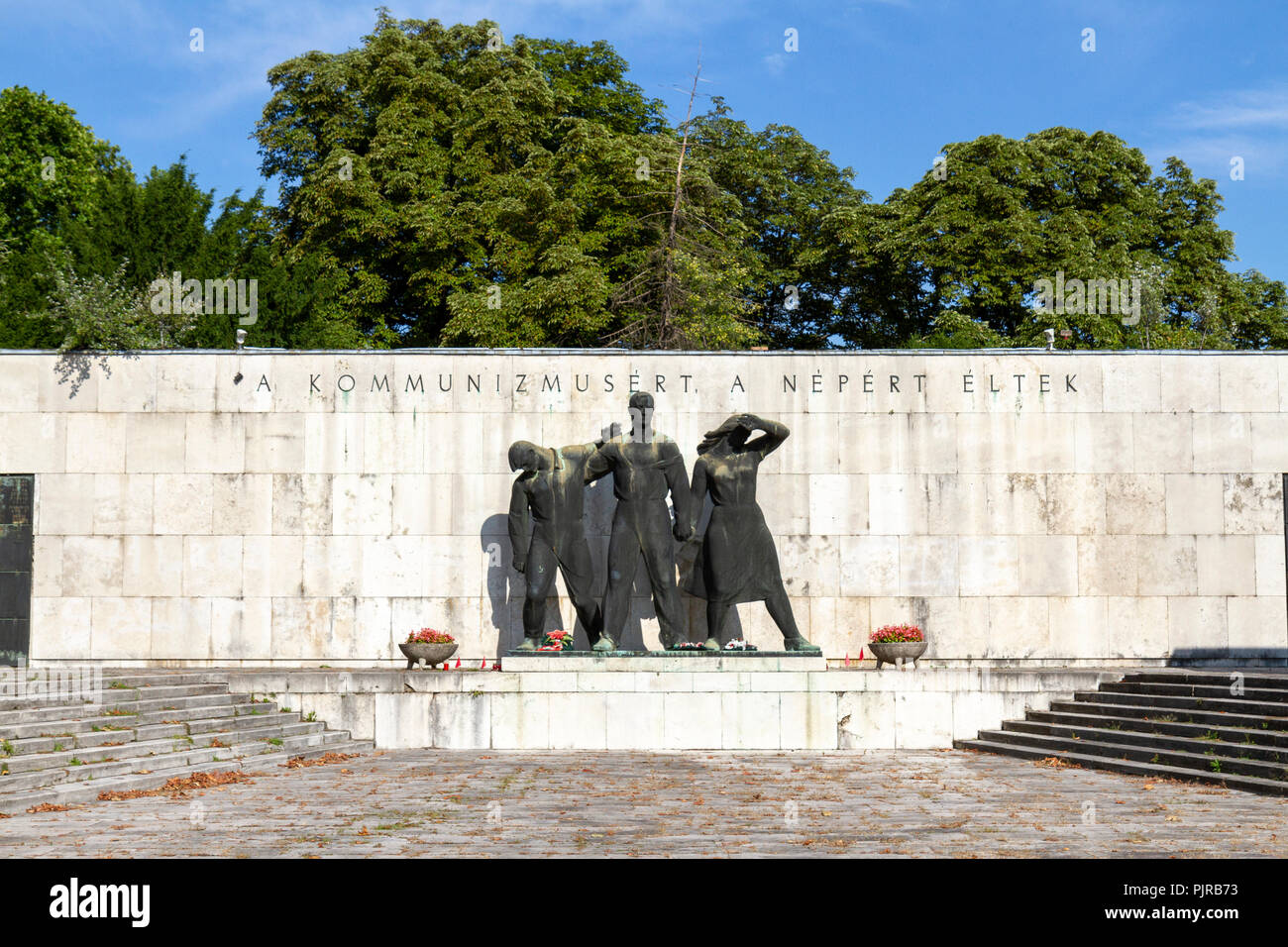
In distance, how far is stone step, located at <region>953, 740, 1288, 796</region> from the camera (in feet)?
38.4

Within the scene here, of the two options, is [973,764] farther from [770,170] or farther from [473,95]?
[770,170]

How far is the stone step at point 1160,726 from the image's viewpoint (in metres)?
12.8

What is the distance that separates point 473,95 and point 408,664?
18.8 meters

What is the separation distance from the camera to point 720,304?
27.8 metres

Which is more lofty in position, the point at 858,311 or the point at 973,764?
the point at 858,311

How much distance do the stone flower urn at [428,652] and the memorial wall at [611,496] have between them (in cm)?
158

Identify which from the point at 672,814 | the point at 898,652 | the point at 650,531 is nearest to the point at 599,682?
the point at 650,531

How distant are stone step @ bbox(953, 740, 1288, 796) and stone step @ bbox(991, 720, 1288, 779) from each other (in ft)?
1.09

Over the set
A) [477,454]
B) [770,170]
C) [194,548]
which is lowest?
[194,548]

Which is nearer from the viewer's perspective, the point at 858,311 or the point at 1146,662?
the point at 1146,662

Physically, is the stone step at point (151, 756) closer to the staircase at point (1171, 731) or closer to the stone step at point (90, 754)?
the stone step at point (90, 754)

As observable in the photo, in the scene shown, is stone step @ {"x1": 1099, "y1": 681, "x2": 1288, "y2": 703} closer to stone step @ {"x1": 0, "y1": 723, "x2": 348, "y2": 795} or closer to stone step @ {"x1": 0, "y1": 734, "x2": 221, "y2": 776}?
stone step @ {"x1": 0, "y1": 723, "x2": 348, "y2": 795}

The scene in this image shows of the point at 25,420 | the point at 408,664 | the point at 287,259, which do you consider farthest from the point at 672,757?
the point at 287,259

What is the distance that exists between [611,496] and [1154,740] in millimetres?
8500
